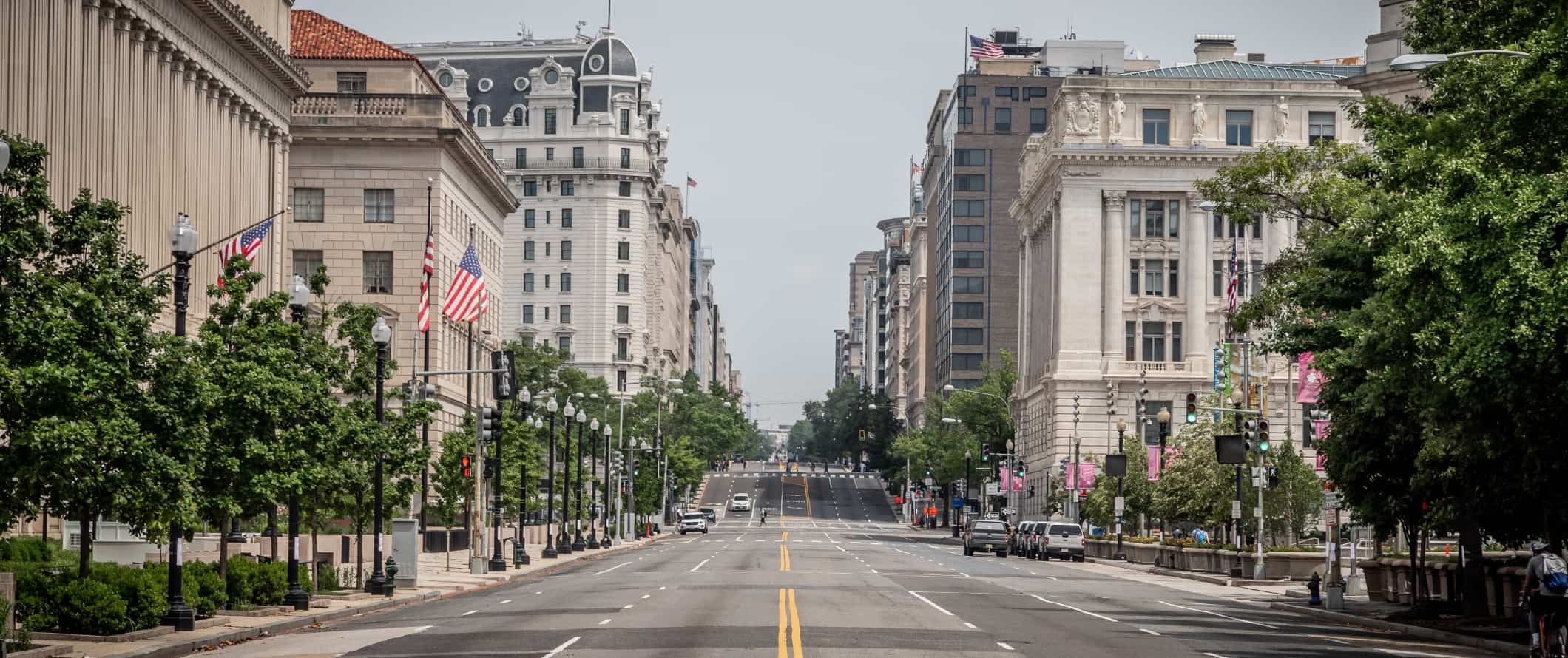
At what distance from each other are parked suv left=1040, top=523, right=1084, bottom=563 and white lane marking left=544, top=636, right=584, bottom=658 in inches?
2272

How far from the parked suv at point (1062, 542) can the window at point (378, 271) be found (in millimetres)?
34410

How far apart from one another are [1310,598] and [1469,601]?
28.5 feet

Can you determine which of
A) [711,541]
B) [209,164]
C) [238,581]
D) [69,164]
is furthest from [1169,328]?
[238,581]

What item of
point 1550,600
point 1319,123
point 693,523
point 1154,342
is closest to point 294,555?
point 1550,600

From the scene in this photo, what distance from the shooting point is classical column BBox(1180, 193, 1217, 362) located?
118 m

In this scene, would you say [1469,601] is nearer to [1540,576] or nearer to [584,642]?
[1540,576]

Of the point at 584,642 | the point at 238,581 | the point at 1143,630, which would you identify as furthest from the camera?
the point at 238,581

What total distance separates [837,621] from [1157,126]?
90.8m

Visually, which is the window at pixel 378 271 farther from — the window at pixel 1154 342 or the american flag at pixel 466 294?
the window at pixel 1154 342

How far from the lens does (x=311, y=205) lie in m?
88.1

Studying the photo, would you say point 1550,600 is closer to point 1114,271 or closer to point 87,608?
point 87,608

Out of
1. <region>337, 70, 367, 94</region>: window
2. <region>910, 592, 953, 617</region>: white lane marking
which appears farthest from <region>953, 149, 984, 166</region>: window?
<region>910, 592, 953, 617</region>: white lane marking

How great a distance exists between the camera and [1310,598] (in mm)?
45219

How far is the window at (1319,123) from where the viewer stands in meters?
116
